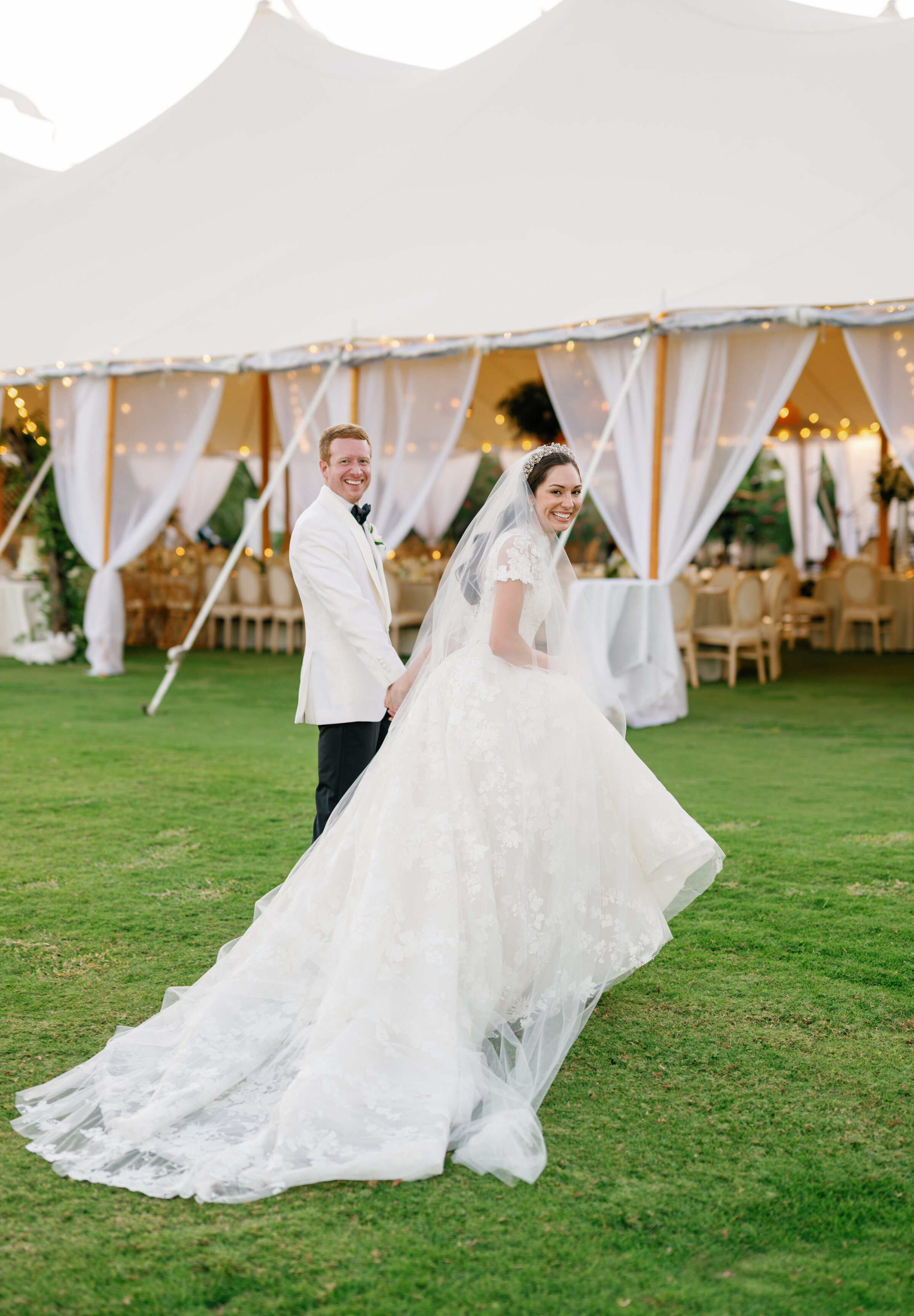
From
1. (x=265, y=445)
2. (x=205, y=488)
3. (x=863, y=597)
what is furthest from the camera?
(x=205, y=488)

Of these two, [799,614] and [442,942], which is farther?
[799,614]

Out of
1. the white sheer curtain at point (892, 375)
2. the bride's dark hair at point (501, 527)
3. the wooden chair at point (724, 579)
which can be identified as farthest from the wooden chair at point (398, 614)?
the bride's dark hair at point (501, 527)

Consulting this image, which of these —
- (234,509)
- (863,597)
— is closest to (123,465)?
(863,597)

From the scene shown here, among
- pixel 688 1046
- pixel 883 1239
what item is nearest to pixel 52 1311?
pixel 883 1239

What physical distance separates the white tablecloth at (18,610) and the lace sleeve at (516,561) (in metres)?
9.12

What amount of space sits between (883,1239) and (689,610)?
7585 mm

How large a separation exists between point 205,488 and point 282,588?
6.67 m

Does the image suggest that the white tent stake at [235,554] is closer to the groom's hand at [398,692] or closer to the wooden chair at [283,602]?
the wooden chair at [283,602]

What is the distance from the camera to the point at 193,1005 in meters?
2.87

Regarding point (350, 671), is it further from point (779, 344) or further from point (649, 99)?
point (649, 99)

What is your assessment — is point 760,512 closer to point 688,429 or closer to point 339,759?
point 688,429

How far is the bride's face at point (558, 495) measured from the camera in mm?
3127

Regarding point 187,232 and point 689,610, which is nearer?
point 689,610

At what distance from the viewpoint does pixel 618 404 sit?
25.8ft
